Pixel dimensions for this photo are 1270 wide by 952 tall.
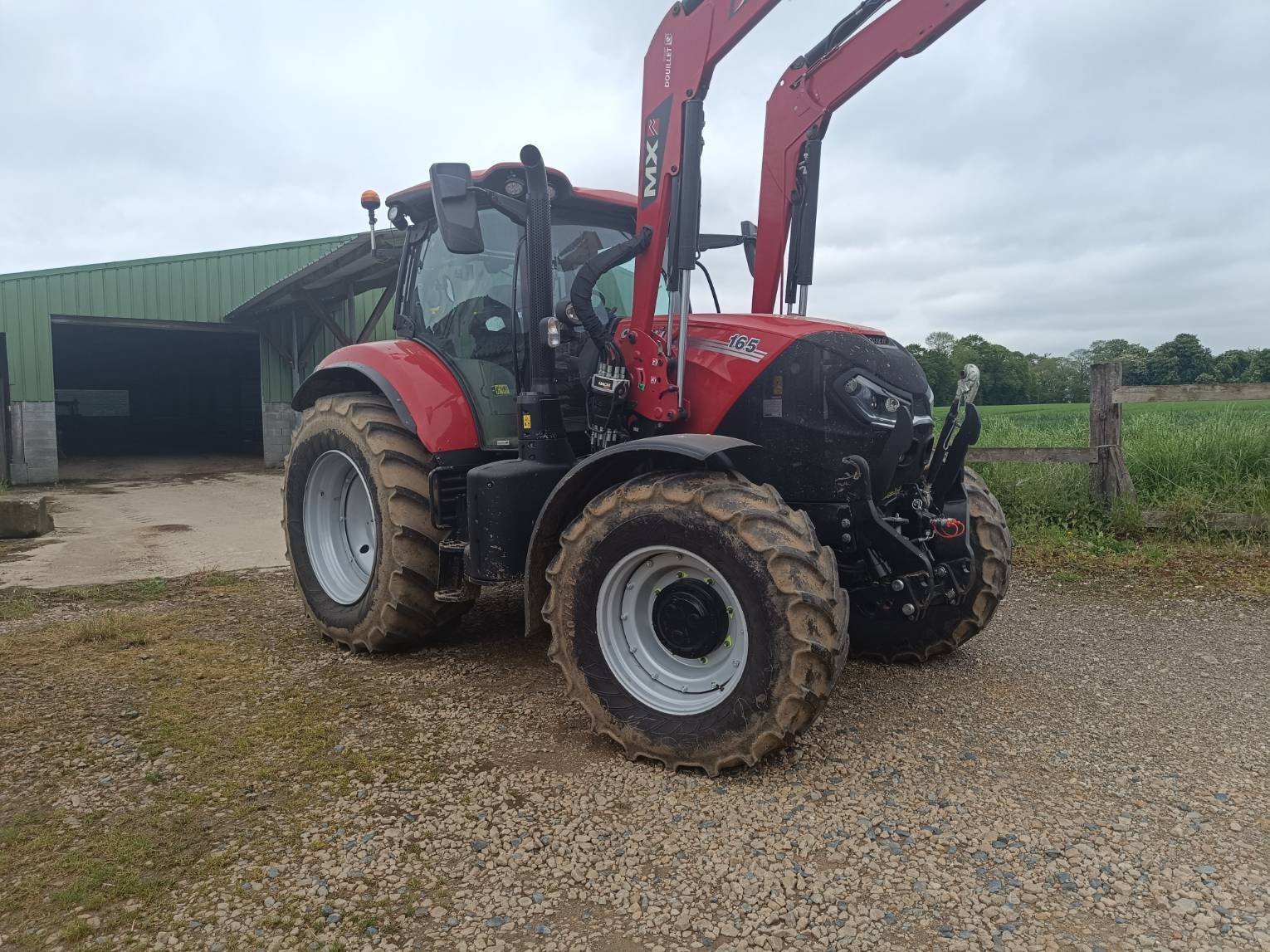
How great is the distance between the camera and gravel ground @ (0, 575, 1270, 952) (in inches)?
85.1

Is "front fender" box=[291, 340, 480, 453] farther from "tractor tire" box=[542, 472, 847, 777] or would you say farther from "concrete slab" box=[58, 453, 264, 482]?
"concrete slab" box=[58, 453, 264, 482]

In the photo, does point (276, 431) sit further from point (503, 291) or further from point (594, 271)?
point (594, 271)

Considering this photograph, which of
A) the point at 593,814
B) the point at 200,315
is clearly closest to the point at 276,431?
the point at 200,315

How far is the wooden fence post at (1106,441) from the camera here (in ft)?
22.7

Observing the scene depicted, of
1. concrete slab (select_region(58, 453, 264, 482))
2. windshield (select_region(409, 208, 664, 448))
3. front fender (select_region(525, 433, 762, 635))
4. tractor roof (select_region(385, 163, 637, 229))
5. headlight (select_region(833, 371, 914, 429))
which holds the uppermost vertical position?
tractor roof (select_region(385, 163, 637, 229))

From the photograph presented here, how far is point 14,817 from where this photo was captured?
2668 millimetres

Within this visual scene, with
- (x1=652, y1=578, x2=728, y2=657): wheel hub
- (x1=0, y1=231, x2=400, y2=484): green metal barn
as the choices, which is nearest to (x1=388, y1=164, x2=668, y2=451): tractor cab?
(x1=652, y1=578, x2=728, y2=657): wheel hub

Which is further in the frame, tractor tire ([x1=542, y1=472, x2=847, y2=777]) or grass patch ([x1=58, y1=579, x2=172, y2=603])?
grass patch ([x1=58, y1=579, x2=172, y2=603])

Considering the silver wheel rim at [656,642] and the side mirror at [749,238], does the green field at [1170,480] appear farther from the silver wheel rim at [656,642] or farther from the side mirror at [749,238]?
the silver wheel rim at [656,642]

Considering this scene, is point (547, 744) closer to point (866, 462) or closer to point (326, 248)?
point (866, 462)

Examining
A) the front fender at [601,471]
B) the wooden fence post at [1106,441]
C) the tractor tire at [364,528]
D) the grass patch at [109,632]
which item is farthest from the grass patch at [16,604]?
the wooden fence post at [1106,441]

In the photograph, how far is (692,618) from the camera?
3082 millimetres

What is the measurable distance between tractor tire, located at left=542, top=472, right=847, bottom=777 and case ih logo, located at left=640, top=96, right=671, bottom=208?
1.28 metres

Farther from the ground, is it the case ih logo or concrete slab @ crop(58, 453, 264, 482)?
the case ih logo
